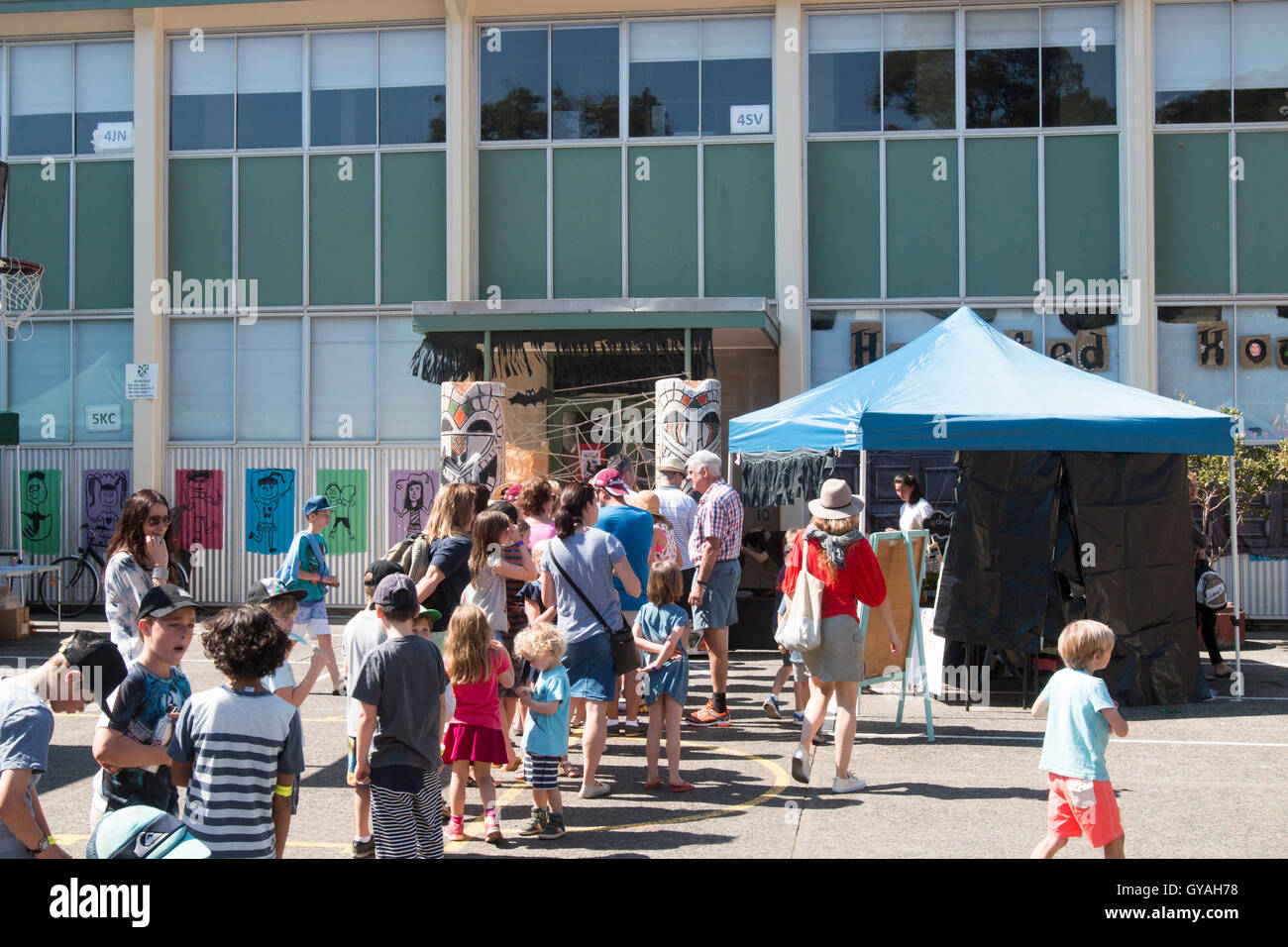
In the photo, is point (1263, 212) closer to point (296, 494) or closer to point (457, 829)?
point (296, 494)

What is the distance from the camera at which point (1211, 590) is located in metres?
10.9

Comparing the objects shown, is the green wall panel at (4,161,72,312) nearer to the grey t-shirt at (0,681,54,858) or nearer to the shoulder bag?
the shoulder bag

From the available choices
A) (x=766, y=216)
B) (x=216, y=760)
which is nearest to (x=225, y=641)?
(x=216, y=760)

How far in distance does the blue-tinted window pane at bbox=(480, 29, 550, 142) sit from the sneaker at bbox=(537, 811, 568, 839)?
12.5m

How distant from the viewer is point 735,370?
59.4 ft

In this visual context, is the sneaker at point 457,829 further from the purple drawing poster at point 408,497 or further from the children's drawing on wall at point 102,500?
the children's drawing on wall at point 102,500

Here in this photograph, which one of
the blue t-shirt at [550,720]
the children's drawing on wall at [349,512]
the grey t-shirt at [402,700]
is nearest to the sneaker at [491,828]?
the blue t-shirt at [550,720]

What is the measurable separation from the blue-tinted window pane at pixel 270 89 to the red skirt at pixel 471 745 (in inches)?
525

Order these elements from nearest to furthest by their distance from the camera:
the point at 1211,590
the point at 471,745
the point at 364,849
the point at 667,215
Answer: the point at 364,849
the point at 471,745
the point at 1211,590
the point at 667,215

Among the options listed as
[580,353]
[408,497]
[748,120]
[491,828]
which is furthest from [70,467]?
[491,828]

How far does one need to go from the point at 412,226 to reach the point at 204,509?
5.12 m

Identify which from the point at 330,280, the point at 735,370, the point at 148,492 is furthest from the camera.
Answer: the point at 735,370

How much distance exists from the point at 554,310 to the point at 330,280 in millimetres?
4340

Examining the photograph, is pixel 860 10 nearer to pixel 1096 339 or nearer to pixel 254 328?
pixel 1096 339
